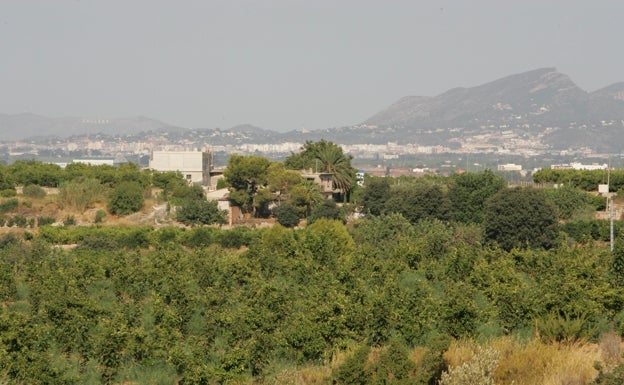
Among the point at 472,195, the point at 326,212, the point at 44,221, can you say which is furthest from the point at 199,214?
the point at 472,195

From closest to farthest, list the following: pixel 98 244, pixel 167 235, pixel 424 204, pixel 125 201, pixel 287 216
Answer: pixel 98 244 < pixel 167 235 < pixel 424 204 < pixel 287 216 < pixel 125 201

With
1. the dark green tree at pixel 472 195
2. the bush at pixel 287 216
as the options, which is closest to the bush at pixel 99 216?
the bush at pixel 287 216

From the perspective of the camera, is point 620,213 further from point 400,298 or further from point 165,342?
point 165,342

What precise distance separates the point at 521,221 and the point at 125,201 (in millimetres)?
19516

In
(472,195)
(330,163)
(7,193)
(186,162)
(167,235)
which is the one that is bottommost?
(167,235)

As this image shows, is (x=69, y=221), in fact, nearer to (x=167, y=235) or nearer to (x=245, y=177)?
(x=167, y=235)

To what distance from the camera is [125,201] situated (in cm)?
4625

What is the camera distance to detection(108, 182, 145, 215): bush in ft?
151

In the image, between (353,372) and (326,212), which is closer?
(353,372)

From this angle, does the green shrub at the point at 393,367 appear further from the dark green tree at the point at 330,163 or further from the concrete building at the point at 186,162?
the concrete building at the point at 186,162

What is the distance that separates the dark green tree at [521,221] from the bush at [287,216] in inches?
438

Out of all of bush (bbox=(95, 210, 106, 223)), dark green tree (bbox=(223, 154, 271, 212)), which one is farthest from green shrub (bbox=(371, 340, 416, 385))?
dark green tree (bbox=(223, 154, 271, 212))

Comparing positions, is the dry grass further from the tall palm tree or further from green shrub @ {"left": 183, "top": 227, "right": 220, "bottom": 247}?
the tall palm tree

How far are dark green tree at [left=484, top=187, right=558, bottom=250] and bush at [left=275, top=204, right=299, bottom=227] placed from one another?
11.1 meters
